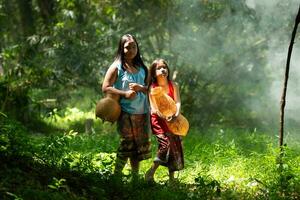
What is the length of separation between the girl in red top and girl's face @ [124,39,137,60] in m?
0.33

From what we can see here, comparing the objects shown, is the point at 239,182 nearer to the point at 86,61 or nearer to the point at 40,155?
the point at 40,155

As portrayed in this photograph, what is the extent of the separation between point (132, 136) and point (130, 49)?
1078 mm

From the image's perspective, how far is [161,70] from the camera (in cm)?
637

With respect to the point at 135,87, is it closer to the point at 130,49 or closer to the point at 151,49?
the point at 130,49

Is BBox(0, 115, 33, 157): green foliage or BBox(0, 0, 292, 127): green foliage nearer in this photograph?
BBox(0, 115, 33, 157): green foliage

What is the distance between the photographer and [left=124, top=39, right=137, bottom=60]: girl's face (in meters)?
6.26

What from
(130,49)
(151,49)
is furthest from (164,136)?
(151,49)

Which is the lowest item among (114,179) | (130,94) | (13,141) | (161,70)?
(114,179)

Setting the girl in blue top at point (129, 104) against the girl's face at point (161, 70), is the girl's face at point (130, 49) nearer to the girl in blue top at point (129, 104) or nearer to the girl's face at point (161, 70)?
the girl in blue top at point (129, 104)

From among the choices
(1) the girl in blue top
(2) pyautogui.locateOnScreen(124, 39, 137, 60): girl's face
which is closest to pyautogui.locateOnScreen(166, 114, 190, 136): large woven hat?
(1) the girl in blue top

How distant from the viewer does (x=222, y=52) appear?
13898 millimetres

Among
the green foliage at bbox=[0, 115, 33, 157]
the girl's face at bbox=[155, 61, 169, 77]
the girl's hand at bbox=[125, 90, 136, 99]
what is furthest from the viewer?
the girl's face at bbox=[155, 61, 169, 77]

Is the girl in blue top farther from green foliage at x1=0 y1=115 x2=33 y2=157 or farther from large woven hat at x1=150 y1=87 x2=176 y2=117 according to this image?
green foliage at x1=0 y1=115 x2=33 y2=157

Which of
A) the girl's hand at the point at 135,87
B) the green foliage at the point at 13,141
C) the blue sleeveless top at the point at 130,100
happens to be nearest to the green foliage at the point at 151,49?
the green foliage at the point at 13,141
